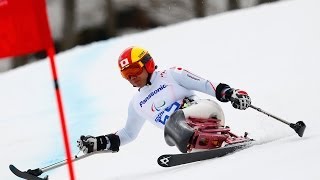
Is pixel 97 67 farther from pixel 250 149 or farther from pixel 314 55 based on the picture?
pixel 250 149

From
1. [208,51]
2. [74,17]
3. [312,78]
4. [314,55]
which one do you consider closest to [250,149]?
[312,78]

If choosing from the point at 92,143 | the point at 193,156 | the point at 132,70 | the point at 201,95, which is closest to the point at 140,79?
the point at 132,70

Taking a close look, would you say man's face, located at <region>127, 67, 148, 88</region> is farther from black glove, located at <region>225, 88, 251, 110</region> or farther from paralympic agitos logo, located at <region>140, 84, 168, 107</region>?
black glove, located at <region>225, 88, 251, 110</region>

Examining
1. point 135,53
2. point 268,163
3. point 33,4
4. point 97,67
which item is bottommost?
point 97,67

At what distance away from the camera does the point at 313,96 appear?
873 cm

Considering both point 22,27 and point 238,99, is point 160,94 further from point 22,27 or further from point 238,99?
point 22,27

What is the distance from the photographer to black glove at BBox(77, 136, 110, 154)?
6.35 meters

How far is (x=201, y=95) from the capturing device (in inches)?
428

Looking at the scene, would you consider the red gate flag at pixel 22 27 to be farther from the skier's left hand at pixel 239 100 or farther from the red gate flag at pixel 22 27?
the skier's left hand at pixel 239 100

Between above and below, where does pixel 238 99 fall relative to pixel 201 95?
above

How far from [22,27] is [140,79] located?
1.56m

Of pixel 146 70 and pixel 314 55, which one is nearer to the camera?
pixel 146 70

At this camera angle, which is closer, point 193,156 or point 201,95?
point 193,156

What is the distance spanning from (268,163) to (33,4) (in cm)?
197
